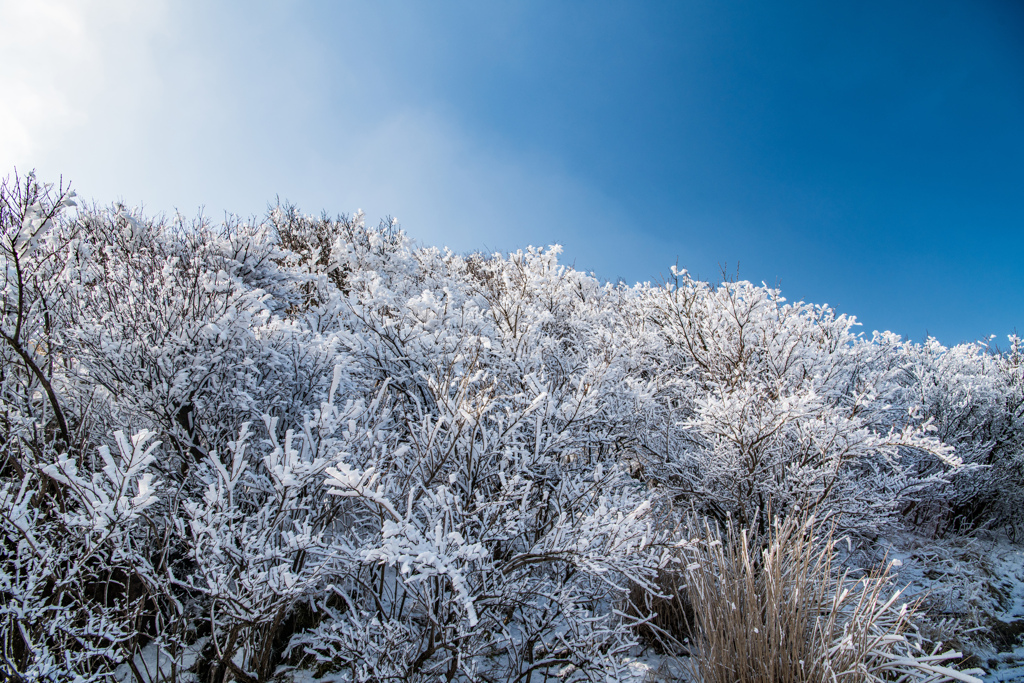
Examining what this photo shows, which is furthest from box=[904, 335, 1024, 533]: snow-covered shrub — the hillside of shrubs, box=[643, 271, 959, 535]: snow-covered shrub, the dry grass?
the dry grass

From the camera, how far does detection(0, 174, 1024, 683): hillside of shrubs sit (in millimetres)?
2105

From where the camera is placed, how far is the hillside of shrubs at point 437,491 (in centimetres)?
211

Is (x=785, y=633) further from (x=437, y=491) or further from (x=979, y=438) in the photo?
(x=979, y=438)

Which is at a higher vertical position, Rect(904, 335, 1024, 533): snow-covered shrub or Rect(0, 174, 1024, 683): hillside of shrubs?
Rect(904, 335, 1024, 533): snow-covered shrub

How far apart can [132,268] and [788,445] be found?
751 centimetres

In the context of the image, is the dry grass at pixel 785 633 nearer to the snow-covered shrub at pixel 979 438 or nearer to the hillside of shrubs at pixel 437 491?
the hillside of shrubs at pixel 437 491

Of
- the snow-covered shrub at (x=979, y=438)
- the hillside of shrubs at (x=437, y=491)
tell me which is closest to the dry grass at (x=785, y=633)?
the hillside of shrubs at (x=437, y=491)

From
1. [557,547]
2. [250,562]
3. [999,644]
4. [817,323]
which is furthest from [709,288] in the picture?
[250,562]

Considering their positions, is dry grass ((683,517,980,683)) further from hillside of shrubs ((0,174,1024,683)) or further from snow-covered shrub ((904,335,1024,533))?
snow-covered shrub ((904,335,1024,533))

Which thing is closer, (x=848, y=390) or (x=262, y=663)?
(x=262, y=663)

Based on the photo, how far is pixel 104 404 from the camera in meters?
3.73

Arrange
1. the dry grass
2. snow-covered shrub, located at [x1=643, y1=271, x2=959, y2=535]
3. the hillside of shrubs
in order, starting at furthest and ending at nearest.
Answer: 1. snow-covered shrub, located at [x1=643, y1=271, x2=959, y2=535]
2. the hillside of shrubs
3. the dry grass

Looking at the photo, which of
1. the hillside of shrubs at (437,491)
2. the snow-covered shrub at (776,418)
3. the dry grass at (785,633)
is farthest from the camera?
the snow-covered shrub at (776,418)

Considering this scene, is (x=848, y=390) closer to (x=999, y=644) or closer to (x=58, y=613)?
(x=999, y=644)
